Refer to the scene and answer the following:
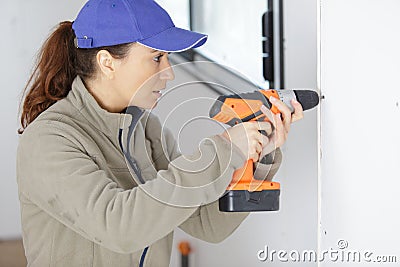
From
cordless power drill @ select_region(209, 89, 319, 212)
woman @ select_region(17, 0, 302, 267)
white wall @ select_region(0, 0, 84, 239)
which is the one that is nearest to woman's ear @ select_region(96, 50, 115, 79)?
woman @ select_region(17, 0, 302, 267)

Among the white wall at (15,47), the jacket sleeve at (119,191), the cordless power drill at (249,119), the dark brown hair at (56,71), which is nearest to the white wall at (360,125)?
the cordless power drill at (249,119)

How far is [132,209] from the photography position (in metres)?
1.14

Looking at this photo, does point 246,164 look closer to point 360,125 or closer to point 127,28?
point 360,125

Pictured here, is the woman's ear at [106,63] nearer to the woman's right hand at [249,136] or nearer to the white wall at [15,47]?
the woman's right hand at [249,136]

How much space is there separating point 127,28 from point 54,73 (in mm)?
233

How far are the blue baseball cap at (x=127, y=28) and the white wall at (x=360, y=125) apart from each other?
0.99 ft

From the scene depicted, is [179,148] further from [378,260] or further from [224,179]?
[378,260]

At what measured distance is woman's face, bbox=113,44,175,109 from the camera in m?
1.31

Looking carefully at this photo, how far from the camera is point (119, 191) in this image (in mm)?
1161

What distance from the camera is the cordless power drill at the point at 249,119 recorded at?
1.15 meters

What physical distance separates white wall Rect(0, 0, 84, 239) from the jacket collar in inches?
54.6

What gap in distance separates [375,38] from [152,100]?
0.45m

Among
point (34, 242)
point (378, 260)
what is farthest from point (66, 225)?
point (378, 260)

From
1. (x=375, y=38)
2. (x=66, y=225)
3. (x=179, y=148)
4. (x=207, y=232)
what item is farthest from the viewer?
(x=207, y=232)
